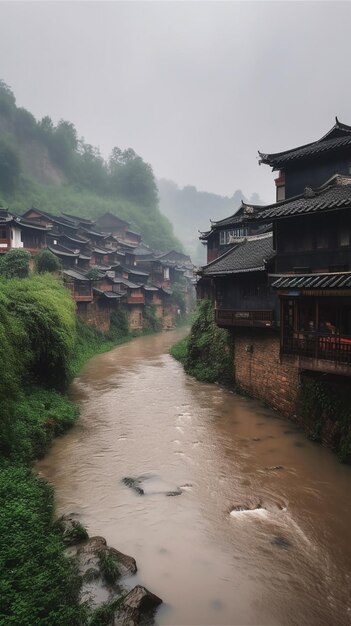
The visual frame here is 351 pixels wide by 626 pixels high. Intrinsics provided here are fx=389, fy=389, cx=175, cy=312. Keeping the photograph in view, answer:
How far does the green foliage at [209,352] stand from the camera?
961 inches

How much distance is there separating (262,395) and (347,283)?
991 cm

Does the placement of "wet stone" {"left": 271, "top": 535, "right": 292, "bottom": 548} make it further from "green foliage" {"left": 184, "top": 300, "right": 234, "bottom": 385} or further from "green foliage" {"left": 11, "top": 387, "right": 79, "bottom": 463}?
"green foliage" {"left": 184, "top": 300, "right": 234, "bottom": 385}

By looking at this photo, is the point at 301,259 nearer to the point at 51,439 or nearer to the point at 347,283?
the point at 347,283

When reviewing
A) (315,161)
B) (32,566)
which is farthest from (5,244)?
(32,566)

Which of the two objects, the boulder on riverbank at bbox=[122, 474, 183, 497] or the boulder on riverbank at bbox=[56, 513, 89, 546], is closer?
the boulder on riverbank at bbox=[56, 513, 89, 546]

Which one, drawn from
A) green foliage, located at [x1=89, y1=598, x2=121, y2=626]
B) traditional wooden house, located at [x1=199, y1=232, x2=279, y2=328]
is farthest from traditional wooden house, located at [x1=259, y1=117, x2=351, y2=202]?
green foliage, located at [x1=89, y1=598, x2=121, y2=626]

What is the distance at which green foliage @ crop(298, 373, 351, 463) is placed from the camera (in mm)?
13602

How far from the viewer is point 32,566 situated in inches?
307

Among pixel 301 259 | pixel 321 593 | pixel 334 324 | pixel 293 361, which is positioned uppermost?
pixel 301 259

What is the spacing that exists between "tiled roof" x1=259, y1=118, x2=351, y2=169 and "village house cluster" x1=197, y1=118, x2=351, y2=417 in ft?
0.18

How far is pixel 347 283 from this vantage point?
39.6 feet

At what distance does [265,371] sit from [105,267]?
37511 mm

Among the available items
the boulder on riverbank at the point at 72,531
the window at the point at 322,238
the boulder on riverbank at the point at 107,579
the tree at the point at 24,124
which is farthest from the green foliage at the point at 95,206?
the boulder on riverbank at the point at 107,579

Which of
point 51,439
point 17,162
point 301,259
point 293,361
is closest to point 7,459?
point 51,439
